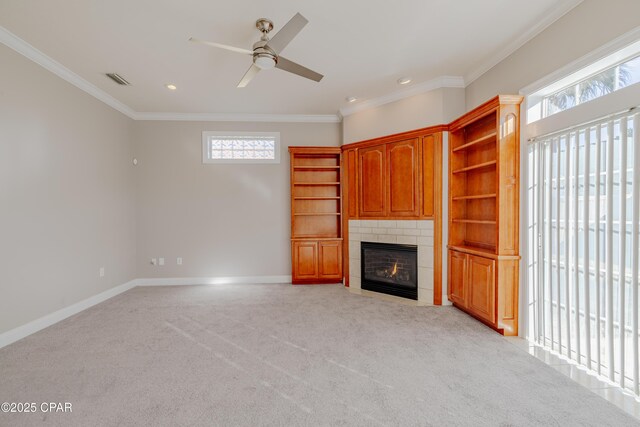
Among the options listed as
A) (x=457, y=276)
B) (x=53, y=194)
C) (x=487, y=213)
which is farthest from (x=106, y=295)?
(x=487, y=213)

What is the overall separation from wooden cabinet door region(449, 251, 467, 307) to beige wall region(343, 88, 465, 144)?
1.82 meters

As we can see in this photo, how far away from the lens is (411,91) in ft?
12.7

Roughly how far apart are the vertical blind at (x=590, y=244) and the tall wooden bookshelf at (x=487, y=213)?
0.61 feet

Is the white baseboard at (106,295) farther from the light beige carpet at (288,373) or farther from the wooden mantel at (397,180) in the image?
the wooden mantel at (397,180)

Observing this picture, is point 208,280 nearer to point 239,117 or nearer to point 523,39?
point 239,117

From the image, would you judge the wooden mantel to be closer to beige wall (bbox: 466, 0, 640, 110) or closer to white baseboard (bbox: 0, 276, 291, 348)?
beige wall (bbox: 466, 0, 640, 110)

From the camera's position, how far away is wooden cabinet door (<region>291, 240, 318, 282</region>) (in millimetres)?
4816

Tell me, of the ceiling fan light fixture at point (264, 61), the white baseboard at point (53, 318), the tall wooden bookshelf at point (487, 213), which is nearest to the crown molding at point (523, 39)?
the tall wooden bookshelf at point (487, 213)

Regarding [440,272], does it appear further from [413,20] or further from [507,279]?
[413,20]

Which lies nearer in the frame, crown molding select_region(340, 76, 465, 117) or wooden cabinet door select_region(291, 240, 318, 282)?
crown molding select_region(340, 76, 465, 117)

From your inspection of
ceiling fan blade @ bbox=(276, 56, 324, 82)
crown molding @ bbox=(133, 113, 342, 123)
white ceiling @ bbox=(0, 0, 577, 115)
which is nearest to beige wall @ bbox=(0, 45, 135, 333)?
white ceiling @ bbox=(0, 0, 577, 115)

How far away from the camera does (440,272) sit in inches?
146

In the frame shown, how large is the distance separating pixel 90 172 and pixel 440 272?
5060 millimetres

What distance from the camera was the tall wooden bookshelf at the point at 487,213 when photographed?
279 cm
